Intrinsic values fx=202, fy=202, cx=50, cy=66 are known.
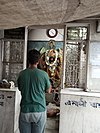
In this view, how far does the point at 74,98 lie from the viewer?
371 cm

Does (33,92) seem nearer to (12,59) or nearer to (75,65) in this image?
(75,65)

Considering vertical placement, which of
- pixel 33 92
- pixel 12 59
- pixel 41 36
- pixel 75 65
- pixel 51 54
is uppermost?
pixel 41 36

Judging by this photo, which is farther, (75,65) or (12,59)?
(12,59)

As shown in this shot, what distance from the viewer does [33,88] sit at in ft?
6.98

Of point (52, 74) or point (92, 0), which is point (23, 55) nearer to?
point (52, 74)

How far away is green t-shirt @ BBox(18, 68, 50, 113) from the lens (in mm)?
2131

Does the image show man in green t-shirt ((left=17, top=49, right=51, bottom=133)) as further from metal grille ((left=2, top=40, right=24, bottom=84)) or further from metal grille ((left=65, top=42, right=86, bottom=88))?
metal grille ((left=2, top=40, right=24, bottom=84))

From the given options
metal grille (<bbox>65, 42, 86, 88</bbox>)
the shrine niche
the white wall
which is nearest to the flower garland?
the shrine niche

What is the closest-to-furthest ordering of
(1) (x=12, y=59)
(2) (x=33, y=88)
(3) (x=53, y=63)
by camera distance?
(2) (x=33, y=88)
(1) (x=12, y=59)
(3) (x=53, y=63)

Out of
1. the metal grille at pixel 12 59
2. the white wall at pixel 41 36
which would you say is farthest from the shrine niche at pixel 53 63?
the metal grille at pixel 12 59

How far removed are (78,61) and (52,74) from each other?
6.35ft

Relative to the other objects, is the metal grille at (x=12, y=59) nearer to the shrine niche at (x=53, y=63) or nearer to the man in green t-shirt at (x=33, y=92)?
the shrine niche at (x=53, y=63)

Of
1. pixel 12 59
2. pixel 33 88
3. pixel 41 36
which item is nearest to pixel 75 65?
pixel 12 59

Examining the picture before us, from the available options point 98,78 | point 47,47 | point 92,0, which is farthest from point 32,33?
point 92,0
